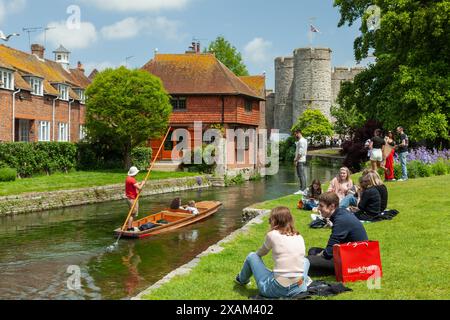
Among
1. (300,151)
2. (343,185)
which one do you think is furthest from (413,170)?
(343,185)

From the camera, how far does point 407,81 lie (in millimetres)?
28047

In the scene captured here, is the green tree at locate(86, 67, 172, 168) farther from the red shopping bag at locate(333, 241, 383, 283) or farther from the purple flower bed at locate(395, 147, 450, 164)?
the red shopping bag at locate(333, 241, 383, 283)

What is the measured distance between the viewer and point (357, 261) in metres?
8.52

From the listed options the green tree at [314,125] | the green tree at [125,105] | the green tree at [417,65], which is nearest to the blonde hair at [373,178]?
the green tree at [417,65]

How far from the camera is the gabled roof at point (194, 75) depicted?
146ft

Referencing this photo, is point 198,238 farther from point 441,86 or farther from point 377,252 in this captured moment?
point 441,86

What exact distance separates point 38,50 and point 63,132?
8.70 metres

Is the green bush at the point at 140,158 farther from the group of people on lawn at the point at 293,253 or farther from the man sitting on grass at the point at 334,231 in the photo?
the man sitting on grass at the point at 334,231

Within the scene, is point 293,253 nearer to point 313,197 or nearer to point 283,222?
point 283,222

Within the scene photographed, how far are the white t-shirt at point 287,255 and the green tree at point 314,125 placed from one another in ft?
237

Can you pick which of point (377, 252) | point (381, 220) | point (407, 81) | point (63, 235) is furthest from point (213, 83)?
point (377, 252)

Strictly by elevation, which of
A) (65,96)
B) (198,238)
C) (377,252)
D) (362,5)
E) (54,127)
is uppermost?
(362,5)

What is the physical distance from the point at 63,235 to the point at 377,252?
Result: 12.9m

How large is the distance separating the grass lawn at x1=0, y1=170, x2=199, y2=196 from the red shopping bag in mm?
18755
